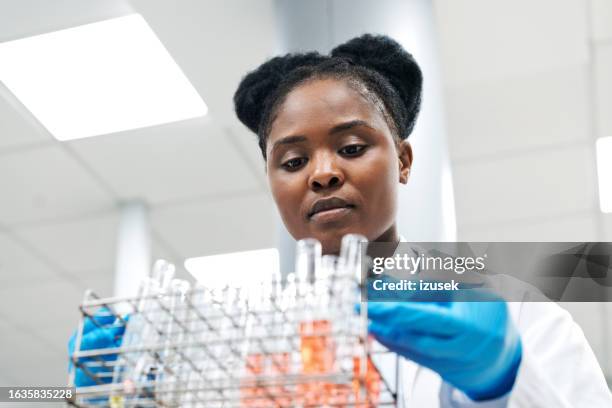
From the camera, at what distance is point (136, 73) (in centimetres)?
294

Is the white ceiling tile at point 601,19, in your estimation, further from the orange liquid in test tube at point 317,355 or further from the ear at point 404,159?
the orange liquid in test tube at point 317,355

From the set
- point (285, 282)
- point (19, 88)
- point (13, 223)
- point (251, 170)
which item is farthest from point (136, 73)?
point (285, 282)

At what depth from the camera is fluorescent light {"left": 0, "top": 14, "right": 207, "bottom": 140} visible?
110 inches

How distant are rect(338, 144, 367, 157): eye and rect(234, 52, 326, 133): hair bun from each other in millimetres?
251

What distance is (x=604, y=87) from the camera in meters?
3.03

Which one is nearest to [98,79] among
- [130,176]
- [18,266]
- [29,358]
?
[130,176]

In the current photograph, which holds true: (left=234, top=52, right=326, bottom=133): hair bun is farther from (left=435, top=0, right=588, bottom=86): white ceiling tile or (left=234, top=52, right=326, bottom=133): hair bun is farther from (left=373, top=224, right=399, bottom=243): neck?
(left=435, top=0, right=588, bottom=86): white ceiling tile

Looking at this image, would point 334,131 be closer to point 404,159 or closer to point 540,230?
point 404,159

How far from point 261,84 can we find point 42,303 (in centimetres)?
384

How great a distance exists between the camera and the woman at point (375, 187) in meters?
0.78

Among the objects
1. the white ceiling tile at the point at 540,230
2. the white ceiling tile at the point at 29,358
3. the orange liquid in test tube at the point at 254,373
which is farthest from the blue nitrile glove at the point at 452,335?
the white ceiling tile at the point at 29,358

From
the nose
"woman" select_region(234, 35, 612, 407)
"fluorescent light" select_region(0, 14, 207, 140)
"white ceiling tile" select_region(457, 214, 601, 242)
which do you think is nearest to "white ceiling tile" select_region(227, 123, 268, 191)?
"fluorescent light" select_region(0, 14, 207, 140)

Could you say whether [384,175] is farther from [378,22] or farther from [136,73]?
[136,73]

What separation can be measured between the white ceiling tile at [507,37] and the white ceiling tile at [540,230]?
1.14 m
